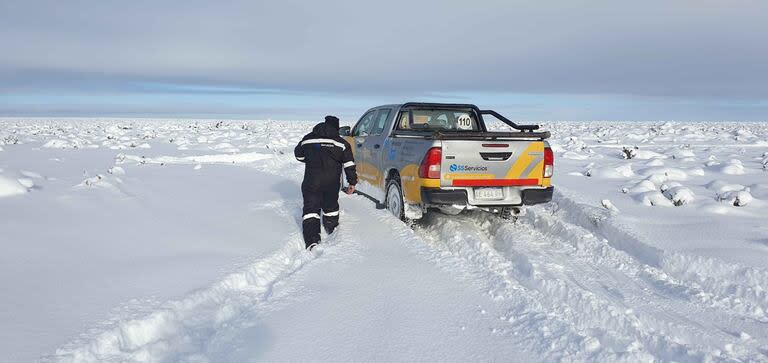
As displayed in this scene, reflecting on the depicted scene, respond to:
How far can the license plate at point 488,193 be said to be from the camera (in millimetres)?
6398

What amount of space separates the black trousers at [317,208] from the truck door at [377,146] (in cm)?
151

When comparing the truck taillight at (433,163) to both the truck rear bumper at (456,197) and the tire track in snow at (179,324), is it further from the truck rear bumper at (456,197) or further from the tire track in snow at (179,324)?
the tire track in snow at (179,324)

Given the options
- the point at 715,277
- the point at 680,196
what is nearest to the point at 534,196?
the point at 715,277

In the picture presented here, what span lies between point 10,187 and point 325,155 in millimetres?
5130

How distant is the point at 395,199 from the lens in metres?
7.37

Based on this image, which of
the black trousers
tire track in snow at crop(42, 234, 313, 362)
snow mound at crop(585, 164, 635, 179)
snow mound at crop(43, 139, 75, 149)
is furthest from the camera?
snow mound at crop(43, 139, 75, 149)

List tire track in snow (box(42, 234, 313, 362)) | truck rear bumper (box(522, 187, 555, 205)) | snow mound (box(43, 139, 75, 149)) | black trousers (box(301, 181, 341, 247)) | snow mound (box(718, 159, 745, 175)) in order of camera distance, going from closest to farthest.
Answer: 1. tire track in snow (box(42, 234, 313, 362))
2. black trousers (box(301, 181, 341, 247))
3. truck rear bumper (box(522, 187, 555, 205))
4. snow mound (box(718, 159, 745, 175))
5. snow mound (box(43, 139, 75, 149))

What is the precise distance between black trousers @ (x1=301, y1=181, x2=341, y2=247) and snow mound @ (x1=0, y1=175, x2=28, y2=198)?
4716 millimetres

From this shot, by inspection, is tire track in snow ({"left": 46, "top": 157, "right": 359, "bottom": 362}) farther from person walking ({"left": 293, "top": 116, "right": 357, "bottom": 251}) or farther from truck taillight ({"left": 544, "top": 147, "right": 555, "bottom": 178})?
truck taillight ({"left": 544, "top": 147, "right": 555, "bottom": 178})

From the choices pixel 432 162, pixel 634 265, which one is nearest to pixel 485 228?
pixel 432 162

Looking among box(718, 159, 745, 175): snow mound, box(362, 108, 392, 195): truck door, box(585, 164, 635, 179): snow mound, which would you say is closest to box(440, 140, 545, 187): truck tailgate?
box(362, 108, 392, 195): truck door

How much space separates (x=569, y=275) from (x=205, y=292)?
3.41m

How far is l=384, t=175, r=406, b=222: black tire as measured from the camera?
7117mm

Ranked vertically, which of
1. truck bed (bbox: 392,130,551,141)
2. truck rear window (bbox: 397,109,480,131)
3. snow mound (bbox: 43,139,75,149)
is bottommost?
snow mound (bbox: 43,139,75,149)
